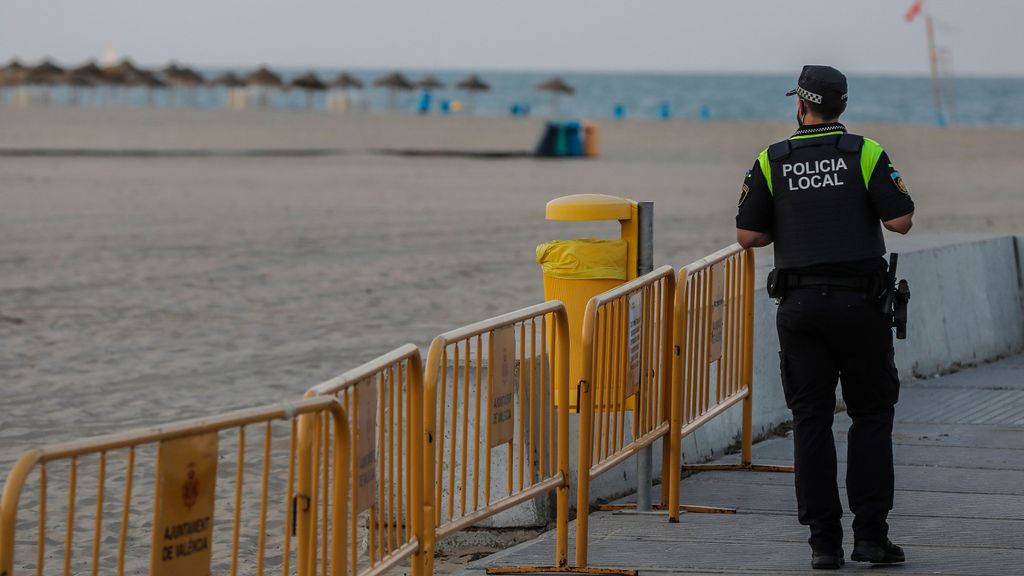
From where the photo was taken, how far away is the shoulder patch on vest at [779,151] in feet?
16.9

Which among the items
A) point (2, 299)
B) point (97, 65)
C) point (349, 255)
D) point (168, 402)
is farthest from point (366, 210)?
point (97, 65)

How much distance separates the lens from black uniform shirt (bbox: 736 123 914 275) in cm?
507

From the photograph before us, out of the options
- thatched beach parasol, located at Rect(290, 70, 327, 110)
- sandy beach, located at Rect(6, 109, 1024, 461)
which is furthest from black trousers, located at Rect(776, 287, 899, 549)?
thatched beach parasol, located at Rect(290, 70, 327, 110)

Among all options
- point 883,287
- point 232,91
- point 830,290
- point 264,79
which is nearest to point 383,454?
point 830,290

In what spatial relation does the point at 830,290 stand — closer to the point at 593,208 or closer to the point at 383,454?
the point at 593,208

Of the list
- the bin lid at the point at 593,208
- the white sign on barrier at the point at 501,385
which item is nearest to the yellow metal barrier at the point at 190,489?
the white sign on barrier at the point at 501,385

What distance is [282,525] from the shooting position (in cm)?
662

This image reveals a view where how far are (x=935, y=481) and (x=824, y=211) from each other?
2122 millimetres

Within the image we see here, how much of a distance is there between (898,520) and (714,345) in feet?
3.78

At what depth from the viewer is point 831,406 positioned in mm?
5320

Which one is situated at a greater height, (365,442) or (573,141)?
(365,442)

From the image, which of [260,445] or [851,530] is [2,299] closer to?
[260,445]

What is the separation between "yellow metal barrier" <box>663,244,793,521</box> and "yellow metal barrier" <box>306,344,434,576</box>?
1750 mm

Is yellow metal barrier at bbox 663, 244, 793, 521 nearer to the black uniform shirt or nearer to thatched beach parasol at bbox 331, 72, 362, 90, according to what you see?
the black uniform shirt
